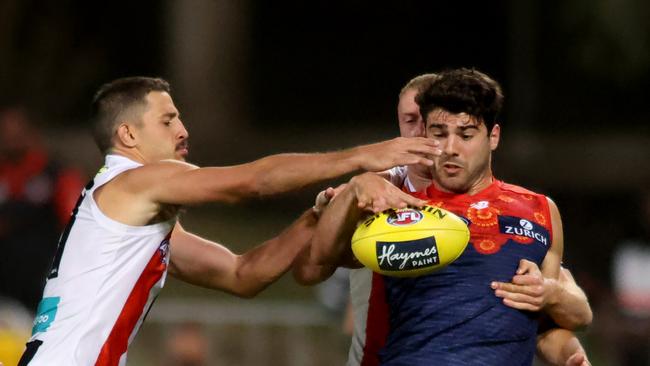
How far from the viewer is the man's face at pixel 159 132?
6062 millimetres

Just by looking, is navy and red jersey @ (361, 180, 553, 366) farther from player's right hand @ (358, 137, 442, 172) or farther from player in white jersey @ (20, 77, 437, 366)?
player in white jersey @ (20, 77, 437, 366)

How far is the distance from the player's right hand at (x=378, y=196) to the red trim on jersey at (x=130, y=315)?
101 centimetres

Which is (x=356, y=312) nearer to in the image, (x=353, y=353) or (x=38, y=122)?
(x=353, y=353)

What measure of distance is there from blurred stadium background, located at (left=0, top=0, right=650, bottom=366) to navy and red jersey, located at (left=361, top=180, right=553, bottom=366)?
294 inches

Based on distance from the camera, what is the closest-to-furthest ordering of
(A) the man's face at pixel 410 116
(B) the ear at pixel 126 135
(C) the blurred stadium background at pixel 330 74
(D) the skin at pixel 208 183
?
(D) the skin at pixel 208 183 < (B) the ear at pixel 126 135 < (A) the man's face at pixel 410 116 < (C) the blurred stadium background at pixel 330 74

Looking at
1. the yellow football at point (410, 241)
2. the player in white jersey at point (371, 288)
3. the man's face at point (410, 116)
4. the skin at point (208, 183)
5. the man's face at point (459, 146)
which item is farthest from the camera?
the man's face at point (410, 116)

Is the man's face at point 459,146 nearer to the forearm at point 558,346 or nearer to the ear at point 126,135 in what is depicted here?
the forearm at point 558,346

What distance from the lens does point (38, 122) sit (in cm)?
1655

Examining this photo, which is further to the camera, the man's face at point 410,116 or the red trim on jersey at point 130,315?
the man's face at point 410,116

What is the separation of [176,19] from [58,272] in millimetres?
12296

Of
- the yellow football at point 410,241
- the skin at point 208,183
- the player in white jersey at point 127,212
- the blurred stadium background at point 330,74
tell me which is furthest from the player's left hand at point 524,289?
the blurred stadium background at point 330,74

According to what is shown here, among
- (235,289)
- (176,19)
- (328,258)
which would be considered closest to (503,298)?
(328,258)

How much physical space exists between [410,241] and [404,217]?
0.11 metres

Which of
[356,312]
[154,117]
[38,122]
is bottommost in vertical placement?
[38,122]
